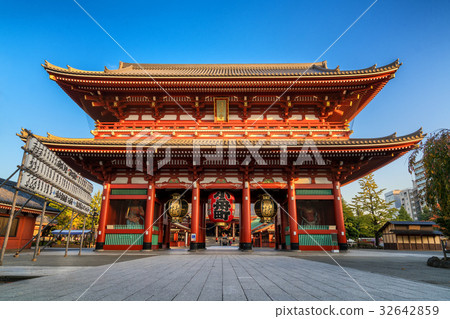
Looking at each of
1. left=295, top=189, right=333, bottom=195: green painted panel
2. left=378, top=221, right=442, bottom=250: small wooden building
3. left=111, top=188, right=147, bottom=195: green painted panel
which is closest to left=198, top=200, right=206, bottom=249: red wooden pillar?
left=111, top=188, right=147, bottom=195: green painted panel

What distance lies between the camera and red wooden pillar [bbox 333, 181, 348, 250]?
520 inches

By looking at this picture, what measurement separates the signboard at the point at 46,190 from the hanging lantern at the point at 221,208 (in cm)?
673

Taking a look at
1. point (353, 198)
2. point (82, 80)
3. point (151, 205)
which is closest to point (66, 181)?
point (151, 205)

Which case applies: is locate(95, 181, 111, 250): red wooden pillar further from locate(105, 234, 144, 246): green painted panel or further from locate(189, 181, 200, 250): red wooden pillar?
locate(189, 181, 200, 250): red wooden pillar

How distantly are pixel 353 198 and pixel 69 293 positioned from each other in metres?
34.5

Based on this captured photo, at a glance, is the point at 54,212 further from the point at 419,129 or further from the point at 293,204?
the point at 419,129

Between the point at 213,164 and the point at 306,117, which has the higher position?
the point at 306,117

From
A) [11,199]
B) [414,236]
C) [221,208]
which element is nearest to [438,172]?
[221,208]

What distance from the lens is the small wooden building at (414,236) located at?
81.7 feet

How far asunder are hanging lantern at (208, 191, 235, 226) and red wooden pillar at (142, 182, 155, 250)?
3.43 m

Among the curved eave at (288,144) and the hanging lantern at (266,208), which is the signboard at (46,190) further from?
the hanging lantern at (266,208)

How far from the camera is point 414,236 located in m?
25.4

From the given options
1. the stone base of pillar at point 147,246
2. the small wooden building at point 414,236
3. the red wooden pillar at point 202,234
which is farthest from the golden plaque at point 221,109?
the small wooden building at point 414,236

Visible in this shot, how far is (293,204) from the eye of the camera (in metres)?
13.7
